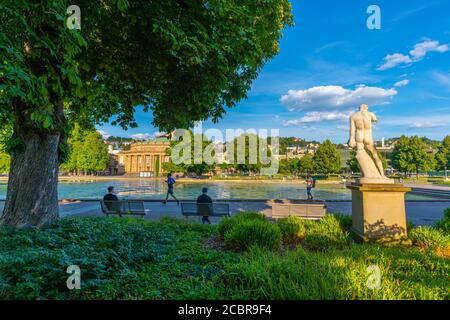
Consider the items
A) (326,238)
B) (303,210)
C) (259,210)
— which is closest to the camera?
(326,238)

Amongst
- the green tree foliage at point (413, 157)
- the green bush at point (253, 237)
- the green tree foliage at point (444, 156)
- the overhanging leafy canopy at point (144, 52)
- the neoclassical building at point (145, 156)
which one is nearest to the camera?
the overhanging leafy canopy at point (144, 52)

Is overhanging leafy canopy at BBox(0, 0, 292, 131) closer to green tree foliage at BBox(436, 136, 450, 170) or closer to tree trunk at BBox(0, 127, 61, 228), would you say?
tree trunk at BBox(0, 127, 61, 228)

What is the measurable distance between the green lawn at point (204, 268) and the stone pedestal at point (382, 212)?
47cm

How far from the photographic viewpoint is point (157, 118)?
926 cm

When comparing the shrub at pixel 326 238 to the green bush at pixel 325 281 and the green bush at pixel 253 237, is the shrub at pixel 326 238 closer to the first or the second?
the green bush at pixel 253 237

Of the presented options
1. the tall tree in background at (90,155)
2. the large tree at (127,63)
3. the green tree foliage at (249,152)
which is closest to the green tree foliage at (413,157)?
the green tree foliage at (249,152)

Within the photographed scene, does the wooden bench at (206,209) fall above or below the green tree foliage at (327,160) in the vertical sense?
below

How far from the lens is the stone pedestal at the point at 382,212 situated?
6.16 metres

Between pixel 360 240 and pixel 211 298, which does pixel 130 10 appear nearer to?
pixel 211 298

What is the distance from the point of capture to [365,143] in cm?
714

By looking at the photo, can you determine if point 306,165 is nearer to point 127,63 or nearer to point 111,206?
point 111,206

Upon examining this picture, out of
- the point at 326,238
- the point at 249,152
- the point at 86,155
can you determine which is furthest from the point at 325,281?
the point at 86,155

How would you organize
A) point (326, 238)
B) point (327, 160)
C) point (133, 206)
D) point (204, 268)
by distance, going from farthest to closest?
point (327, 160), point (133, 206), point (326, 238), point (204, 268)

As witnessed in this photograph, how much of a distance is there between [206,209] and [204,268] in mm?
5887
